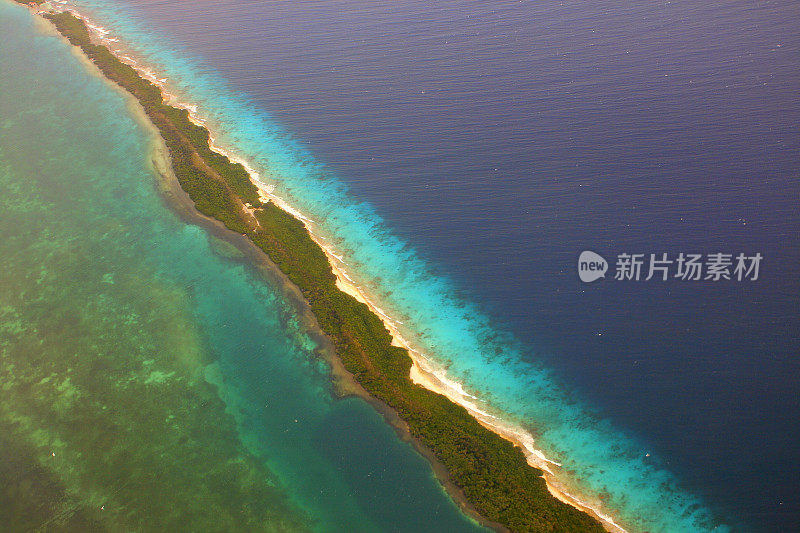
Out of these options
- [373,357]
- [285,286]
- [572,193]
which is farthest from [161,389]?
[572,193]

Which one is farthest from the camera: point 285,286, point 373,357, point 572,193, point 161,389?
point 572,193

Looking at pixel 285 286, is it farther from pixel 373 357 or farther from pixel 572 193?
pixel 572 193

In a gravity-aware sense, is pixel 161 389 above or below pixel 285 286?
below

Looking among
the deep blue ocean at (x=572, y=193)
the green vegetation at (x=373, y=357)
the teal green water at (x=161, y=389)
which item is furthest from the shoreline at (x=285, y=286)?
the deep blue ocean at (x=572, y=193)

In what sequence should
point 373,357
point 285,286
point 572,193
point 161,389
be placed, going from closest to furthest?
1. point 161,389
2. point 373,357
3. point 285,286
4. point 572,193

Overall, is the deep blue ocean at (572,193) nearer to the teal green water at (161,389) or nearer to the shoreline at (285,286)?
the shoreline at (285,286)

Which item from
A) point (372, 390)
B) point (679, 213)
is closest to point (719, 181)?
point (679, 213)

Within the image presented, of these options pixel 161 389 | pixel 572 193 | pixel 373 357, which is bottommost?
pixel 161 389

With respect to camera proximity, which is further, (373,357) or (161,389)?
(373,357)
